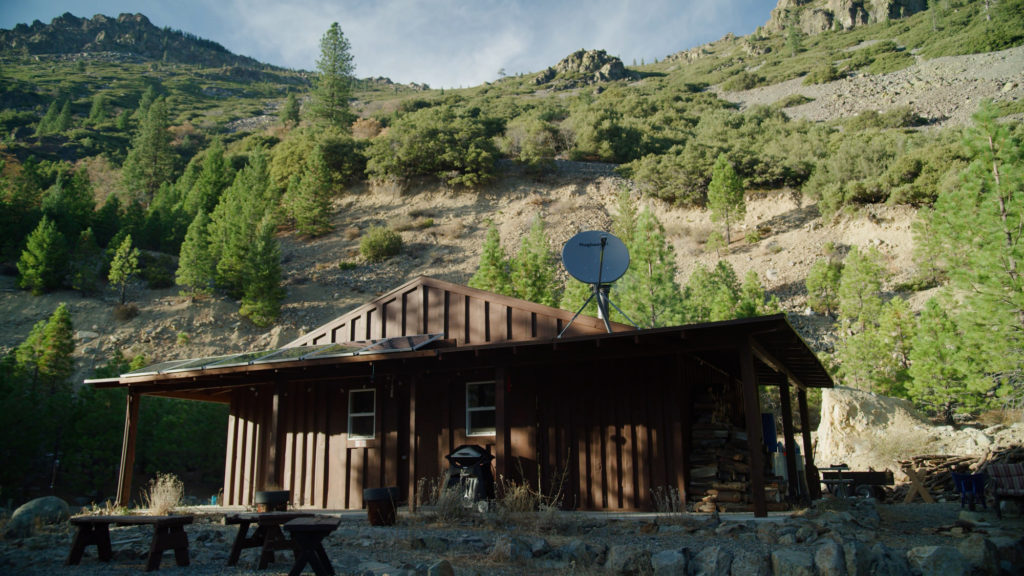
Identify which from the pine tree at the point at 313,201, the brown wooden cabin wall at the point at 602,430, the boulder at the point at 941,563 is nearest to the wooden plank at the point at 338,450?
the brown wooden cabin wall at the point at 602,430

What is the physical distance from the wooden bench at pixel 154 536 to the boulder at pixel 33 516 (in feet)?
8.09

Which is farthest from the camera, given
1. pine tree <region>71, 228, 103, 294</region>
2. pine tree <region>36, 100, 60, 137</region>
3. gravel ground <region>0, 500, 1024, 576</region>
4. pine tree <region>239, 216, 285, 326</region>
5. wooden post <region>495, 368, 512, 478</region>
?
pine tree <region>36, 100, 60, 137</region>

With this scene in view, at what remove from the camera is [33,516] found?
8.62m

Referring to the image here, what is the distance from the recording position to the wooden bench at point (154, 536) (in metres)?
6.14

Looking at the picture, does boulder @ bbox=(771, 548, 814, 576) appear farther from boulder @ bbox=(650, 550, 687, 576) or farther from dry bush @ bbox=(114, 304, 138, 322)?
dry bush @ bbox=(114, 304, 138, 322)

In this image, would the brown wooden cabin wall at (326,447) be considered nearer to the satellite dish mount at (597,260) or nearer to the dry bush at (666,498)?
the satellite dish mount at (597,260)

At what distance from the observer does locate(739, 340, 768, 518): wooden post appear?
24.6ft

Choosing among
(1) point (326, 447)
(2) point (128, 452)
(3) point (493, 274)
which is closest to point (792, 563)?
(1) point (326, 447)

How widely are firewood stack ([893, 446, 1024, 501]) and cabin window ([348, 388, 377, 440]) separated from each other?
1207 centimetres

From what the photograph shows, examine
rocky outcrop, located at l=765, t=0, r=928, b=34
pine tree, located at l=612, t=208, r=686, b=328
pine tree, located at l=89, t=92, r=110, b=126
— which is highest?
rocky outcrop, located at l=765, t=0, r=928, b=34

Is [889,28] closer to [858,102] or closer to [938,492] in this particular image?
[858,102]

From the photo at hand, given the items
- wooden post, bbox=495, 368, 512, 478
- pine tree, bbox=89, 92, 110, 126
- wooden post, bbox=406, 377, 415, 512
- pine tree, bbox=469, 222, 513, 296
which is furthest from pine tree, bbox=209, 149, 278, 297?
pine tree, bbox=89, 92, 110, 126

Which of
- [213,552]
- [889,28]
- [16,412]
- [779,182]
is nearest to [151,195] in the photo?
[16,412]

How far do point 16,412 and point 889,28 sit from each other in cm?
10820
